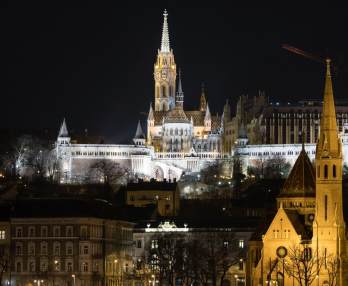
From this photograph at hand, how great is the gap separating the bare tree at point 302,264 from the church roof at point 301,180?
378 inches

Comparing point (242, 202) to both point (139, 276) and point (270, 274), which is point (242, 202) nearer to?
point (139, 276)

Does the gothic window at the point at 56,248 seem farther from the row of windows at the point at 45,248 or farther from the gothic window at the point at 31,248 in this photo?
the gothic window at the point at 31,248

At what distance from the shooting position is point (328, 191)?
128 meters

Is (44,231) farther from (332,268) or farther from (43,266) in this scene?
(332,268)

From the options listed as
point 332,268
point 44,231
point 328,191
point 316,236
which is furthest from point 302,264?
point 44,231

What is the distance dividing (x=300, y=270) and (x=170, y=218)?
148ft

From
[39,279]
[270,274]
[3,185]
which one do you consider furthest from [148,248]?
[3,185]

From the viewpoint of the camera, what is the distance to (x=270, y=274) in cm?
13275

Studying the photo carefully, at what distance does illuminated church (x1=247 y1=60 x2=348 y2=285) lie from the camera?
12619 cm

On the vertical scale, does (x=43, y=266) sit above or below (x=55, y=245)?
below

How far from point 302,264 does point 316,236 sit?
278 cm

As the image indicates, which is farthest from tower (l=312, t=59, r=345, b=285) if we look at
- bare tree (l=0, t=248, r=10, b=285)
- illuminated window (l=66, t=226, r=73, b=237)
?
illuminated window (l=66, t=226, r=73, b=237)

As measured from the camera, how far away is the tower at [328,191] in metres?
127

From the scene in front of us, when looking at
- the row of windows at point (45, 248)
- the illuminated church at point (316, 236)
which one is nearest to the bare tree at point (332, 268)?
the illuminated church at point (316, 236)
